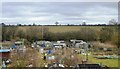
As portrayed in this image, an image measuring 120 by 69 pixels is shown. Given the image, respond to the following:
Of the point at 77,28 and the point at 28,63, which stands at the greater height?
the point at 77,28

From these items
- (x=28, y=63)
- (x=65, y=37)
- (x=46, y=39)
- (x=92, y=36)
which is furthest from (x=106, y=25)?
(x=28, y=63)

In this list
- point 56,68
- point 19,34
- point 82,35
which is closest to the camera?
point 56,68

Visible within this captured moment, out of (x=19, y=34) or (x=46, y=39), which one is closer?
(x=19, y=34)

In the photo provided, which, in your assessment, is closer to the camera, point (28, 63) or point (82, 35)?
point (28, 63)

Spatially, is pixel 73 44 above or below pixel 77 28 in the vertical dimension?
below

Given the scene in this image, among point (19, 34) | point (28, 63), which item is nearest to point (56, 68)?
point (28, 63)

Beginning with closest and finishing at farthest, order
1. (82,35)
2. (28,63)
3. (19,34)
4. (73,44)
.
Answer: (28,63), (19,34), (82,35), (73,44)

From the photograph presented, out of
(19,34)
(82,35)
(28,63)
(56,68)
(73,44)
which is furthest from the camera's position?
(73,44)

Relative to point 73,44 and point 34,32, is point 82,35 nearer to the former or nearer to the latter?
point 73,44

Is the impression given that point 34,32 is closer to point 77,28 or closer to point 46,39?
point 46,39
